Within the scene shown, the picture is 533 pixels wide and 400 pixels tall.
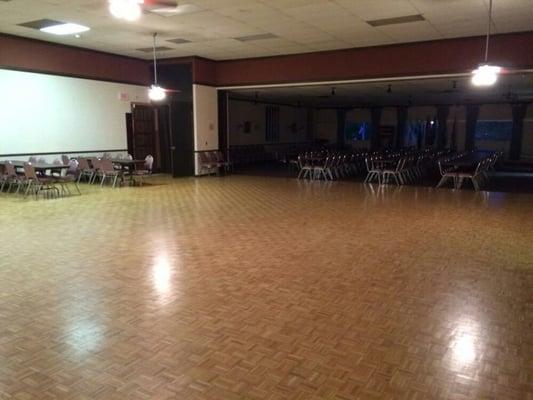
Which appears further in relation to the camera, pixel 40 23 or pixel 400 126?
pixel 400 126

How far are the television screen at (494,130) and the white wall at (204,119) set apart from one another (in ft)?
45.1

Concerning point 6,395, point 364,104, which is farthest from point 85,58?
point 364,104

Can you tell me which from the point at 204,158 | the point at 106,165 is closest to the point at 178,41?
the point at 106,165

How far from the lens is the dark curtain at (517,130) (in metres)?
18.5

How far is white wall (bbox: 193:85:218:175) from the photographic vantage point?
11.6 meters

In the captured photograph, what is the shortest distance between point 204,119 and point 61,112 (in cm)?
361

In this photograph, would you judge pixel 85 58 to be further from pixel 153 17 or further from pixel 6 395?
pixel 6 395

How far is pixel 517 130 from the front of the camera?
18.7 meters

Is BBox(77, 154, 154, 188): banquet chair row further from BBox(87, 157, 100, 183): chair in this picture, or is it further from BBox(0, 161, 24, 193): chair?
BBox(0, 161, 24, 193): chair

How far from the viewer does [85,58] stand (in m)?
10.5

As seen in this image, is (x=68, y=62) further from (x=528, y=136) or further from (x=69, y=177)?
(x=528, y=136)

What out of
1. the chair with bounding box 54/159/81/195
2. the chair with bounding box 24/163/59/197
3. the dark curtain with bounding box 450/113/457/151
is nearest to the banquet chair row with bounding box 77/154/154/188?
the chair with bounding box 54/159/81/195

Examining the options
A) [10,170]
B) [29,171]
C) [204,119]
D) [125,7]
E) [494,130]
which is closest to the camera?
[125,7]

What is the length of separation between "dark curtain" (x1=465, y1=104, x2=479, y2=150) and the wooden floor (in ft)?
49.4
